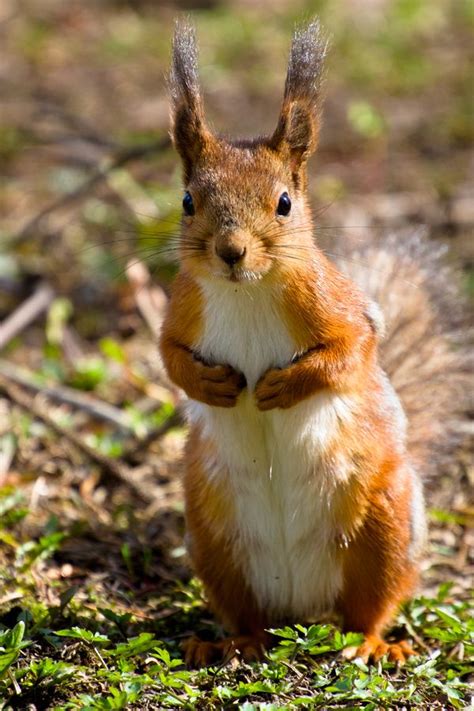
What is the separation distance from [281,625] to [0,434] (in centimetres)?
157

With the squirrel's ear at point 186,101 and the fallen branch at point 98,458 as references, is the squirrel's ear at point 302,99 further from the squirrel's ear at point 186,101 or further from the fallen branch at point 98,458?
the fallen branch at point 98,458

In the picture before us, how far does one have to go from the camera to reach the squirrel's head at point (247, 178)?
272cm

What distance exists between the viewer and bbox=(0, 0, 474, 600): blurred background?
413cm

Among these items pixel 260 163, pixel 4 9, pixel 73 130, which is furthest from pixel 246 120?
pixel 260 163

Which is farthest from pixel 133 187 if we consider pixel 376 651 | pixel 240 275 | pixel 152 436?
pixel 376 651

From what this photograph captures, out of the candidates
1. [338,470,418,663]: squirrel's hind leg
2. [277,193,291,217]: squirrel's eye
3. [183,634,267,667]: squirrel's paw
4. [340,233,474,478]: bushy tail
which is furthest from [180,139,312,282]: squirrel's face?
[183,634,267,667]: squirrel's paw

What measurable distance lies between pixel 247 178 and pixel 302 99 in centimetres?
33


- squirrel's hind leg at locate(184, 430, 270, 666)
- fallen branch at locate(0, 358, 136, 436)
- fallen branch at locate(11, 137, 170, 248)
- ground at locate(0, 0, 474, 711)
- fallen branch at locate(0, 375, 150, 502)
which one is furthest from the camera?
fallen branch at locate(11, 137, 170, 248)

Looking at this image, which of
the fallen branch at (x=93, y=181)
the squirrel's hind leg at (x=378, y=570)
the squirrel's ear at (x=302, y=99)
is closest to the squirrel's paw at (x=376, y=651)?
the squirrel's hind leg at (x=378, y=570)

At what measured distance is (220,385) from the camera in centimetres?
286

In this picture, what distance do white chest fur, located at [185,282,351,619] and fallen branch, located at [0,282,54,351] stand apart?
1.97m

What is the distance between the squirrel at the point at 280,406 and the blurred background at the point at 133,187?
400mm

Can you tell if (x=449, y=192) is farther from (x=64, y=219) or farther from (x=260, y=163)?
(x=260, y=163)

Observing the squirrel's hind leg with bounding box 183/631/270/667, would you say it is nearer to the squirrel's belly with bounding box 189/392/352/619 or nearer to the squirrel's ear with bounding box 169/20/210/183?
the squirrel's belly with bounding box 189/392/352/619
